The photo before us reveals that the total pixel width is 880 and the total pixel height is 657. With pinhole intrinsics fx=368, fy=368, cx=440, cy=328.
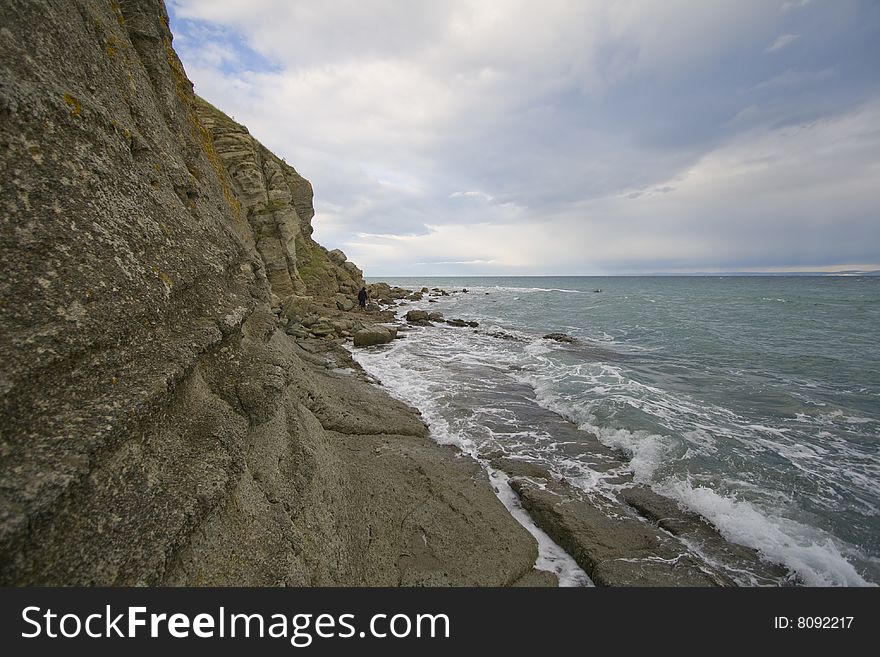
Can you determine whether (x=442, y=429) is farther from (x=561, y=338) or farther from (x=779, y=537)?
(x=561, y=338)

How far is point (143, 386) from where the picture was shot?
10.8 ft

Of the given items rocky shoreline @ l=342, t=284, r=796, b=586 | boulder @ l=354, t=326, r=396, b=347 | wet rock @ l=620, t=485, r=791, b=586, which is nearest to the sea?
wet rock @ l=620, t=485, r=791, b=586

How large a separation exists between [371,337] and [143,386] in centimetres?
1779

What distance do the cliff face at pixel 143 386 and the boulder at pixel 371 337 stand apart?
14.2m

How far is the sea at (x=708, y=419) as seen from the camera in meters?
6.93

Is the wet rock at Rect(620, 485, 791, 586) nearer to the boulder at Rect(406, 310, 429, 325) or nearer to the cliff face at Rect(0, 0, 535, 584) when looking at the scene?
the cliff face at Rect(0, 0, 535, 584)

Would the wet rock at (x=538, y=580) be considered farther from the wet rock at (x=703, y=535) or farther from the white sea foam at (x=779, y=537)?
the white sea foam at (x=779, y=537)

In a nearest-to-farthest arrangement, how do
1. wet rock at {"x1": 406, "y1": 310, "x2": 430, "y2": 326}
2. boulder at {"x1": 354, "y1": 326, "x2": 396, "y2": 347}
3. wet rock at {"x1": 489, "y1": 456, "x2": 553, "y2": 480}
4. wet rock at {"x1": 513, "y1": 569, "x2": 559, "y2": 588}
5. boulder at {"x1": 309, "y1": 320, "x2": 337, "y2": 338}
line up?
1. wet rock at {"x1": 513, "y1": 569, "x2": 559, "y2": 588}
2. wet rock at {"x1": 489, "y1": 456, "x2": 553, "y2": 480}
3. boulder at {"x1": 309, "y1": 320, "x2": 337, "y2": 338}
4. boulder at {"x1": 354, "y1": 326, "x2": 396, "y2": 347}
5. wet rock at {"x1": 406, "y1": 310, "x2": 430, "y2": 326}

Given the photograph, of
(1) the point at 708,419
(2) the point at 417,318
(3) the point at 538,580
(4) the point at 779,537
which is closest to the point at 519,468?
(3) the point at 538,580

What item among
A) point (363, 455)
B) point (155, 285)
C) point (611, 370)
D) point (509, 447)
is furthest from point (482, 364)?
point (155, 285)

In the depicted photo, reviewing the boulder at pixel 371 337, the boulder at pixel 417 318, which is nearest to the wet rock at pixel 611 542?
the boulder at pixel 371 337

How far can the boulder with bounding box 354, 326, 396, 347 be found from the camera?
20781mm

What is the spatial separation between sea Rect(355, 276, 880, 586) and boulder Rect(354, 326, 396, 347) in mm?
1082
